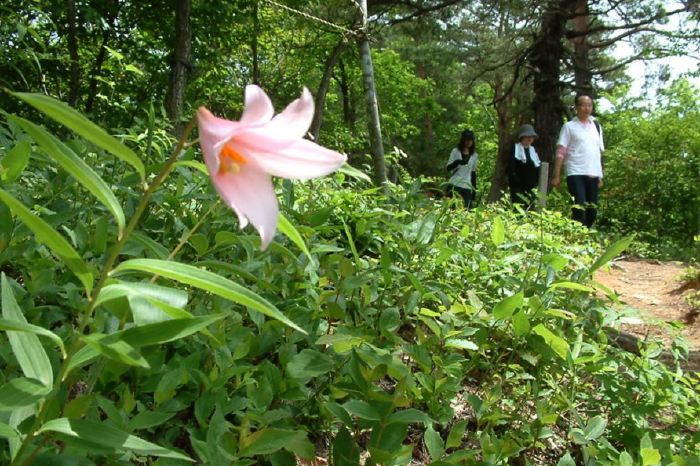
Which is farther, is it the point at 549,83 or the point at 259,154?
the point at 549,83

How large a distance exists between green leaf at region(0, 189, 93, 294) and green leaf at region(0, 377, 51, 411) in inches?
5.3

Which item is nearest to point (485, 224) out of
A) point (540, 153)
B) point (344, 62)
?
point (540, 153)

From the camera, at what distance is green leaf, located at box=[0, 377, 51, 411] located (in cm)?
74

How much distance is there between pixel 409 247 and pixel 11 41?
2.99 metres

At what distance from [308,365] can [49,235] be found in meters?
0.76

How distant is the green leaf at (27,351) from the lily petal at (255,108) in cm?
41

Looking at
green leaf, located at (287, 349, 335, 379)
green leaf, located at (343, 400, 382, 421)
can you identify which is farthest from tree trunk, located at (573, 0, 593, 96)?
green leaf, located at (343, 400, 382, 421)

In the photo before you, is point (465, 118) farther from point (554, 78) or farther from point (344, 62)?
point (554, 78)

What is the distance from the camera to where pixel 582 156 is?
675 cm

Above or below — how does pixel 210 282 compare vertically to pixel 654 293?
above

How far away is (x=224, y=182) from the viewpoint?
0.70 m

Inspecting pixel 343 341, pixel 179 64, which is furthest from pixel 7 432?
pixel 179 64

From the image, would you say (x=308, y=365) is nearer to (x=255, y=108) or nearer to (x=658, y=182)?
(x=255, y=108)

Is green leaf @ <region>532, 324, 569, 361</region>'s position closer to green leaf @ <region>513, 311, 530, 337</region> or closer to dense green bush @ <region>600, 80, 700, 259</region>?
green leaf @ <region>513, 311, 530, 337</region>
